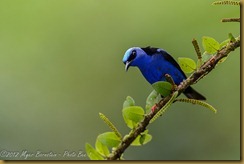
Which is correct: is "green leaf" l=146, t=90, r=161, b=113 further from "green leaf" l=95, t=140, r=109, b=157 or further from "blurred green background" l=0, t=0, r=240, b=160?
"blurred green background" l=0, t=0, r=240, b=160

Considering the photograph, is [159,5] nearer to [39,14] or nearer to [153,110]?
[39,14]

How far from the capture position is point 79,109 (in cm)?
248

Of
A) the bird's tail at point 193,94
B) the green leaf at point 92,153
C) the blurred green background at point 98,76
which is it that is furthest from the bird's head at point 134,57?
the green leaf at point 92,153

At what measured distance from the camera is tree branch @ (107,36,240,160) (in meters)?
0.61

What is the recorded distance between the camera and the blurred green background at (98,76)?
86.9 inches

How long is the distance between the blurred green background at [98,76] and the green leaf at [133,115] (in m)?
1.20

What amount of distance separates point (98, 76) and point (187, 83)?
6.46 feet

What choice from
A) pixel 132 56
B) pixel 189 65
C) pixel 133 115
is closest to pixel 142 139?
pixel 133 115

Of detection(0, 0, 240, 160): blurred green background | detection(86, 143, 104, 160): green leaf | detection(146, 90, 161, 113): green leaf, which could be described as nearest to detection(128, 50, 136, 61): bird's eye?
detection(0, 0, 240, 160): blurred green background

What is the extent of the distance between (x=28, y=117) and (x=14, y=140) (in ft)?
1.49

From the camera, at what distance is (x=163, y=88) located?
2.22 ft

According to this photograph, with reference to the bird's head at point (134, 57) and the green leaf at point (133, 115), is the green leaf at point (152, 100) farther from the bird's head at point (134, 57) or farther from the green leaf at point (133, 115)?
the bird's head at point (134, 57)

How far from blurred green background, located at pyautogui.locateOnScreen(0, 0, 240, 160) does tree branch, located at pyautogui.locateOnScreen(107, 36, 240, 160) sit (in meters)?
1.22

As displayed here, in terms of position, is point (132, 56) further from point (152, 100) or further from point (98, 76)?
point (98, 76)
